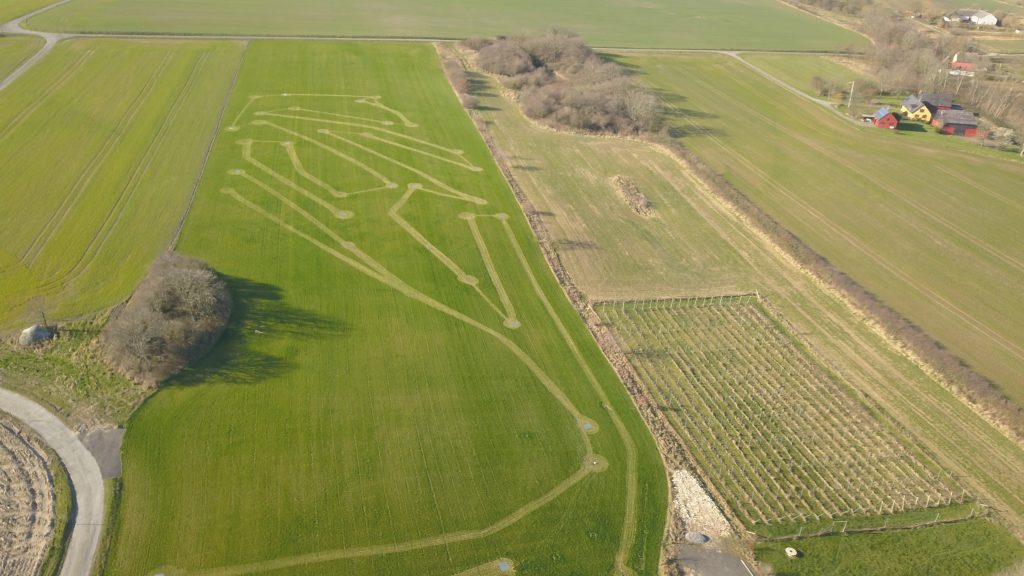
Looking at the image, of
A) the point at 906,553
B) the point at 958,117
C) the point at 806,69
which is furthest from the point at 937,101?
the point at 906,553

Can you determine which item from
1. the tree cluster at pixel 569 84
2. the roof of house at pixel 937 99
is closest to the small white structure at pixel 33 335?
the tree cluster at pixel 569 84

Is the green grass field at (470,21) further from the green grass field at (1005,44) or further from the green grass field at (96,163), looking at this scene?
the green grass field at (1005,44)

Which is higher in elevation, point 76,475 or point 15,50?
point 15,50

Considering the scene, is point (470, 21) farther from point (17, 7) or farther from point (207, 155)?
point (17, 7)

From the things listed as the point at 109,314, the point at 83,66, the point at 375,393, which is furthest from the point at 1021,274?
the point at 83,66

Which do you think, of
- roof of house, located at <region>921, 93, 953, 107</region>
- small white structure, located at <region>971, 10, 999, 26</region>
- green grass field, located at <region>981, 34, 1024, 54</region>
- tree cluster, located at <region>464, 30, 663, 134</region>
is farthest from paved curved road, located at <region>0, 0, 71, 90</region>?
small white structure, located at <region>971, 10, 999, 26</region>

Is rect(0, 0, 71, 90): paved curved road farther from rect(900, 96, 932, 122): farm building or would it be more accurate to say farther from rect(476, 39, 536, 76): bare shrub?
rect(900, 96, 932, 122): farm building
